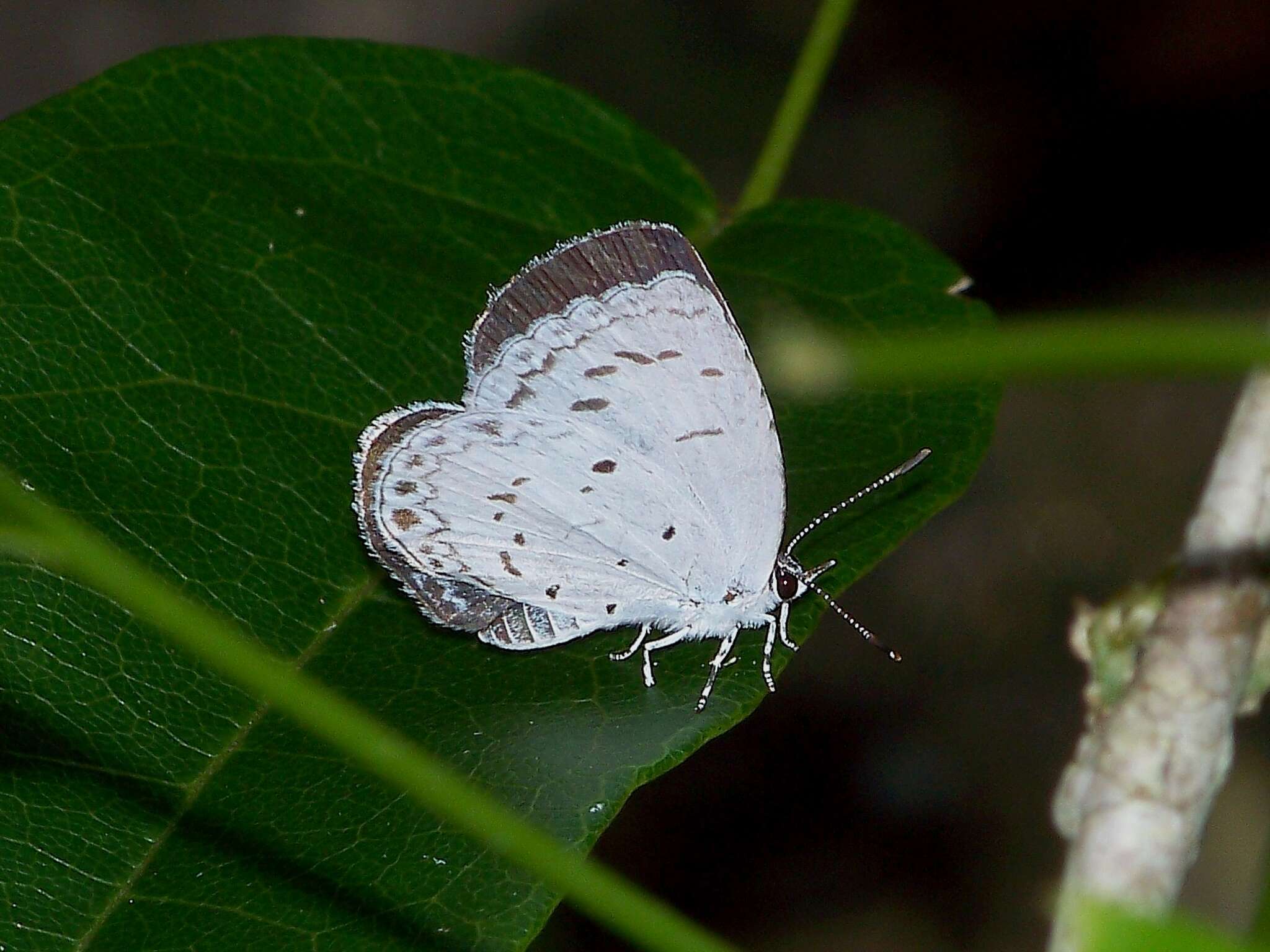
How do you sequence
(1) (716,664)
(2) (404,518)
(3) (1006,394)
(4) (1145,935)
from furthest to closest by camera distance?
(3) (1006,394) → (2) (404,518) → (1) (716,664) → (4) (1145,935)

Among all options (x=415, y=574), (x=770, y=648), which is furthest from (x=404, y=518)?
(x=770, y=648)

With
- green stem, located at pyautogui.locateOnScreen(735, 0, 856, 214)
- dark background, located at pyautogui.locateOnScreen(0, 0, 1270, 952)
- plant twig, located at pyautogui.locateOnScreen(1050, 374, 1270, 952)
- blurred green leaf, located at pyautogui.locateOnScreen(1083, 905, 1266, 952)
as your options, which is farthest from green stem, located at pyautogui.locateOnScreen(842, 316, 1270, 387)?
dark background, located at pyautogui.locateOnScreen(0, 0, 1270, 952)

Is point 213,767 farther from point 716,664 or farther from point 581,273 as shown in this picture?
point 581,273

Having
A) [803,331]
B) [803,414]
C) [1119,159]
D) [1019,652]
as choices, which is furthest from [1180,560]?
[1119,159]

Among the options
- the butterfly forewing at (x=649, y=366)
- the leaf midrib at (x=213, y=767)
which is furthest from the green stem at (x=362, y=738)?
the butterfly forewing at (x=649, y=366)

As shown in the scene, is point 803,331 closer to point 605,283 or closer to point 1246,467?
point 1246,467

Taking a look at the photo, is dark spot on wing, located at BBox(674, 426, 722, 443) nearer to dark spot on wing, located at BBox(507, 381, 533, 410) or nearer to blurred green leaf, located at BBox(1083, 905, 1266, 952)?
dark spot on wing, located at BBox(507, 381, 533, 410)
